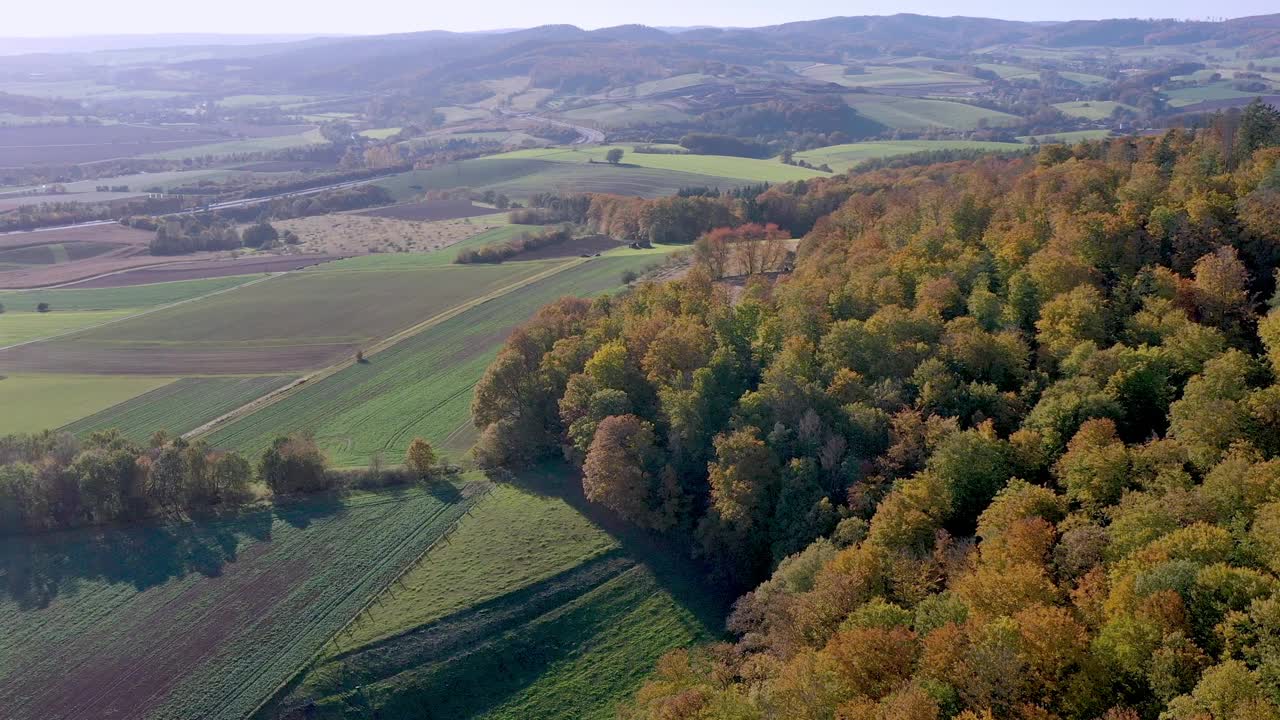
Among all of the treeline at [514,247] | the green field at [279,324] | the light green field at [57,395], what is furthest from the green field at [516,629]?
the treeline at [514,247]

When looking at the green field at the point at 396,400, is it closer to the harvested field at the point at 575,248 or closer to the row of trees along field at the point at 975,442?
the row of trees along field at the point at 975,442

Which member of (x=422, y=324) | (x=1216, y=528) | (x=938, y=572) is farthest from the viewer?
(x=422, y=324)

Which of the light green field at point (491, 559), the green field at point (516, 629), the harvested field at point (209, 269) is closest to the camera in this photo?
the green field at point (516, 629)

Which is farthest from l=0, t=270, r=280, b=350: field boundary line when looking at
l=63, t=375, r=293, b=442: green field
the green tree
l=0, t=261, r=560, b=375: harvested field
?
the green tree

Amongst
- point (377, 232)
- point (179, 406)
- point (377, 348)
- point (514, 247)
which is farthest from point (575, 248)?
point (179, 406)

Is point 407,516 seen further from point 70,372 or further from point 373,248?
point 373,248

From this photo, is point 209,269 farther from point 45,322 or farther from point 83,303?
point 45,322

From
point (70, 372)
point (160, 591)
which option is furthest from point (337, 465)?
point (70, 372)
